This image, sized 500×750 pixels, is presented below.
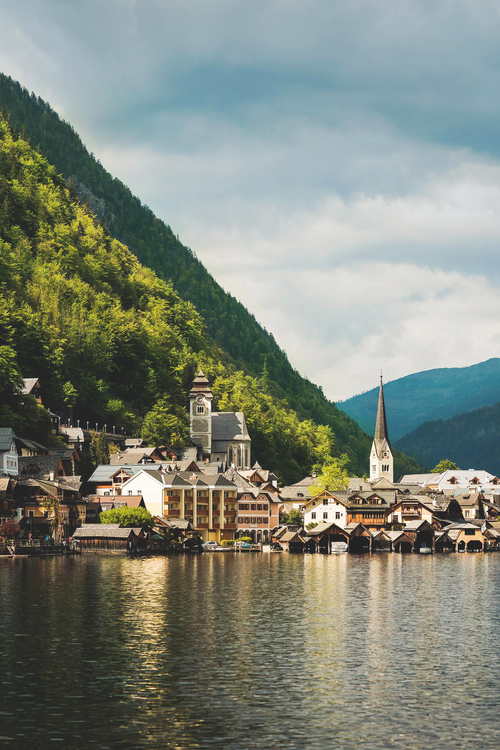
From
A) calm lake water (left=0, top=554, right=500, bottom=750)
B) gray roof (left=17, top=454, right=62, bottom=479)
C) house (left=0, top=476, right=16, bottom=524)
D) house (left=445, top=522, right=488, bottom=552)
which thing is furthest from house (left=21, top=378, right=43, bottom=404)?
calm lake water (left=0, top=554, right=500, bottom=750)

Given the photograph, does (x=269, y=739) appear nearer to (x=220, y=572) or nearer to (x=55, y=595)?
(x=55, y=595)

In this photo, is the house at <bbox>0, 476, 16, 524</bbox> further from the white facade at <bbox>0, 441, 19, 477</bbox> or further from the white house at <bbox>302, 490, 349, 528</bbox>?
the white house at <bbox>302, 490, 349, 528</bbox>

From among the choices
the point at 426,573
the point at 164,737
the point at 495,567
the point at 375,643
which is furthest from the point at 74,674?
the point at 495,567

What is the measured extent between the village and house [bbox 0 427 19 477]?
14 cm

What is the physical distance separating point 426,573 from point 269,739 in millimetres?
76019

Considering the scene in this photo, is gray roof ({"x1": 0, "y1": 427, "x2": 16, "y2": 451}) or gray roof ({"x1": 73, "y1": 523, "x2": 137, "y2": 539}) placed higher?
gray roof ({"x1": 0, "y1": 427, "x2": 16, "y2": 451})

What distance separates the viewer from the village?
5012 inches

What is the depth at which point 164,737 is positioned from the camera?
30719 millimetres

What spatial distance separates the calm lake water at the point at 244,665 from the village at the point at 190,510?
44680 mm

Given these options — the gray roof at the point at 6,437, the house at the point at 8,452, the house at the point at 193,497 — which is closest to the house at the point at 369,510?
the house at the point at 193,497

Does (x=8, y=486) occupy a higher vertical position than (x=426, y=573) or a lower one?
higher

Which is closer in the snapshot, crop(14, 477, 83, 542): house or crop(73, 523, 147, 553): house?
crop(73, 523, 147, 553): house

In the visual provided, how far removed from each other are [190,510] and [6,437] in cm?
3316

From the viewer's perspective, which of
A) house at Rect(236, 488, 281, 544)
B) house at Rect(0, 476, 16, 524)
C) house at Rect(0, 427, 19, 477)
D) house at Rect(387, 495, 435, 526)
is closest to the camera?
house at Rect(0, 476, 16, 524)
